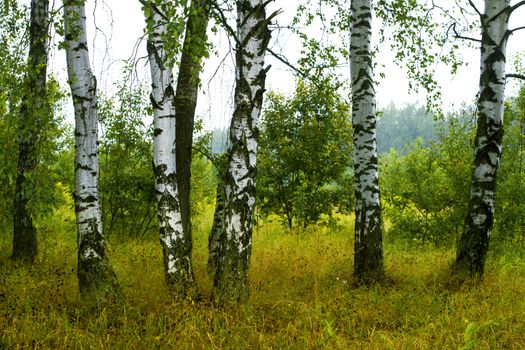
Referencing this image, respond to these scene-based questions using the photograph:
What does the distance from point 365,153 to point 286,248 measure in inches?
149

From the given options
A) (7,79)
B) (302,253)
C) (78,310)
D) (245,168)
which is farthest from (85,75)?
(302,253)

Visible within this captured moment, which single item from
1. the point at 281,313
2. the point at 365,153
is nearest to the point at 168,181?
the point at 281,313

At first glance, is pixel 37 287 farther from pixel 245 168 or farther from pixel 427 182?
pixel 427 182

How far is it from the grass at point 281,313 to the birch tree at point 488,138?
1.60 ft

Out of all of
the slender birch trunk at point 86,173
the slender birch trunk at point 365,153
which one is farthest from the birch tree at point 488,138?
the slender birch trunk at point 86,173

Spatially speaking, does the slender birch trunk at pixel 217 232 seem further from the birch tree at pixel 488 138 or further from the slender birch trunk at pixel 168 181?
the birch tree at pixel 488 138

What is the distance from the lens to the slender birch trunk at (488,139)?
23.0 feet

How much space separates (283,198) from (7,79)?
9223 millimetres

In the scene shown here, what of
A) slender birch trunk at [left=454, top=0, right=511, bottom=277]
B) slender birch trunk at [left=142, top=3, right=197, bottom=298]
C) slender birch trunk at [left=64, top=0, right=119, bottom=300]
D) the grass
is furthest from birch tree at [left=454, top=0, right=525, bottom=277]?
slender birch trunk at [left=64, top=0, right=119, bottom=300]

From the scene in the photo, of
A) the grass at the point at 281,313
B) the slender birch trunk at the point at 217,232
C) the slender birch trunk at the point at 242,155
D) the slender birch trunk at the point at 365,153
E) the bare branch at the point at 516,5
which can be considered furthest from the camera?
the slender birch trunk at the point at 217,232

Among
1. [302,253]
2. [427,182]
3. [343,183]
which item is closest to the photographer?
[302,253]

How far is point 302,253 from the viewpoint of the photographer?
9.51m

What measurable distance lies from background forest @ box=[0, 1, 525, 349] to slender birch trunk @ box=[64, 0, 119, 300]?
0.63ft

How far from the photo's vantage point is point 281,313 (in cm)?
541
